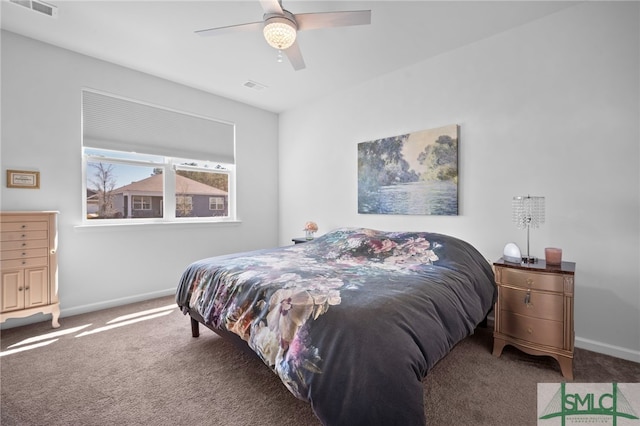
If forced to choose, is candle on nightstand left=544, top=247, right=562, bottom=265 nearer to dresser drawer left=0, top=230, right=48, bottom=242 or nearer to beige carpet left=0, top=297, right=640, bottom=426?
beige carpet left=0, top=297, right=640, bottom=426

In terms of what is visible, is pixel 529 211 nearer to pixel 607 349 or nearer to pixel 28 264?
pixel 607 349

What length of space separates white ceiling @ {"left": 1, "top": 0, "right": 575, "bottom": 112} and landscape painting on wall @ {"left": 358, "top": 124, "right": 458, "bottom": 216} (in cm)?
88

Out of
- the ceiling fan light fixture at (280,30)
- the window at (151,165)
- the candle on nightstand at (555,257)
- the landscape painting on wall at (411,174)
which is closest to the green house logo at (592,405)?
the candle on nightstand at (555,257)

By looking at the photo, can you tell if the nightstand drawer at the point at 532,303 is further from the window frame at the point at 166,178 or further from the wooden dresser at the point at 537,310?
the window frame at the point at 166,178

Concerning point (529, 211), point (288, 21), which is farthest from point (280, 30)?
point (529, 211)

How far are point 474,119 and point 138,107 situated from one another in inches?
148

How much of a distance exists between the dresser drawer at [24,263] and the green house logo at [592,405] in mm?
3899

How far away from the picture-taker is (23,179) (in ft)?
9.01

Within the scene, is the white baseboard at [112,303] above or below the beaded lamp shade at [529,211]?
below

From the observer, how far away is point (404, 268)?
2.18 metres

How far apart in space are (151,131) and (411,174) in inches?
125

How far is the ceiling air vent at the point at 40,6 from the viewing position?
2.28m

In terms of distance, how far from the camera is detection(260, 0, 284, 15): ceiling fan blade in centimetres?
182

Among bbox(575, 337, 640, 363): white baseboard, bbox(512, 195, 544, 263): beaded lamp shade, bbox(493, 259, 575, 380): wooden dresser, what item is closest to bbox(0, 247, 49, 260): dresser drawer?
bbox(493, 259, 575, 380): wooden dresser
